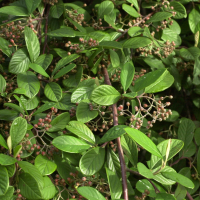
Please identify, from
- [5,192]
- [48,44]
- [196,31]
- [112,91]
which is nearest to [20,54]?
[48,44]

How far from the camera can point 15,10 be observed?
1.29m

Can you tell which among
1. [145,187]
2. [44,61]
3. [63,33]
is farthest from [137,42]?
[145,187]

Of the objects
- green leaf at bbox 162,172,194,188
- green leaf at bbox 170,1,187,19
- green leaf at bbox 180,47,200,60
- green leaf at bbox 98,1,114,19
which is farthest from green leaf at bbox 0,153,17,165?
green leaf at bbox 170,1,187,19

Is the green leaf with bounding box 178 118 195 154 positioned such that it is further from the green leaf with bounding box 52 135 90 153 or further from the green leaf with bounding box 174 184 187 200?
the green leaf with bounding box 52 135 90 153

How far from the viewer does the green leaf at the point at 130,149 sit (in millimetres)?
1061

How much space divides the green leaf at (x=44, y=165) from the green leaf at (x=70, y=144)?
14 centimetres

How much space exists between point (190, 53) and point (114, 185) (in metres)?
0.97

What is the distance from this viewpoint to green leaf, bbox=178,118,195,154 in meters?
1.31

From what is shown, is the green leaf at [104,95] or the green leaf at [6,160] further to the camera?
the green leaf at [104,95]

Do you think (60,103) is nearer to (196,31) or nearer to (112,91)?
(112,91)

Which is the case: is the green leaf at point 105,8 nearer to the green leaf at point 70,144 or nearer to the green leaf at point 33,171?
the green leaf at point 70,144

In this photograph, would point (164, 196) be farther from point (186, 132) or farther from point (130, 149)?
point (186, 132)

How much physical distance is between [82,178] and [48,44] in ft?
2.59

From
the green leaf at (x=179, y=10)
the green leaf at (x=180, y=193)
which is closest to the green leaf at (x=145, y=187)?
the green leaf at (x=180, y=193)
